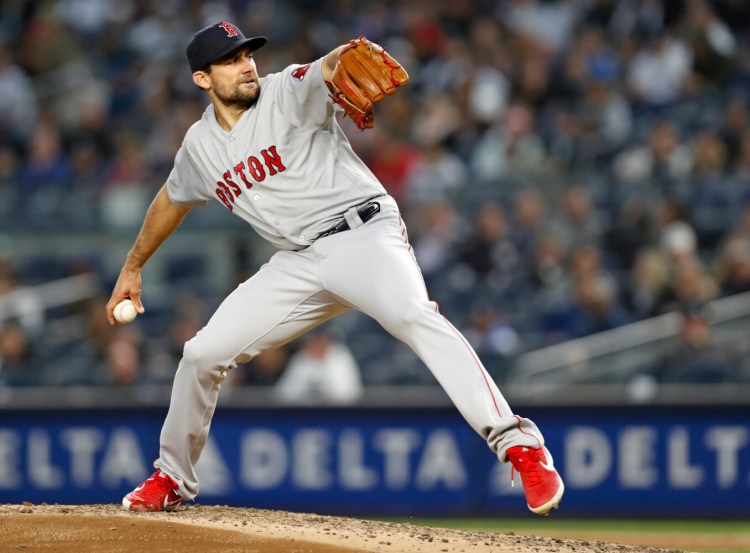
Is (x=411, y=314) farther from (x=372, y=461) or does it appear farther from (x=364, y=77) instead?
(x=372, y=461)

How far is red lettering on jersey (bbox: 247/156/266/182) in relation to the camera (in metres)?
4.82

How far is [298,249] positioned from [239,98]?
2.00ft

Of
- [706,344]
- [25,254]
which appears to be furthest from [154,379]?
[706,344]

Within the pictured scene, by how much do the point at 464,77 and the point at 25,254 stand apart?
163 inches

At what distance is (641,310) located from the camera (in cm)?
930

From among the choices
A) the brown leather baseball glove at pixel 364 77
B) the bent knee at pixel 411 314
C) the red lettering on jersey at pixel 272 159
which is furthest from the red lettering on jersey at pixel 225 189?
the bent knee at pixel 411 314

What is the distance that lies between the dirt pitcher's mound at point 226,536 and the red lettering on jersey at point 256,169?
50.7 inches

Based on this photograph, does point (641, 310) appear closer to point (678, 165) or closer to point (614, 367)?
point (614, 367)

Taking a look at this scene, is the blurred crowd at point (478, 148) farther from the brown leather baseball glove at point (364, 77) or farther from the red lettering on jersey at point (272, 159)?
the brown leather baseball glove at point (364, 77)

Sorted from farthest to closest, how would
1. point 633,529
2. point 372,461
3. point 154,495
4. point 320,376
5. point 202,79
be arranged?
point 320,376 → point 372,461 → point 633,529 → point 154,495 → point 202,79

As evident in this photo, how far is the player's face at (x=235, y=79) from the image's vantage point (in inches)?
191

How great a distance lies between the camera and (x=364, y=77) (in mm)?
4371

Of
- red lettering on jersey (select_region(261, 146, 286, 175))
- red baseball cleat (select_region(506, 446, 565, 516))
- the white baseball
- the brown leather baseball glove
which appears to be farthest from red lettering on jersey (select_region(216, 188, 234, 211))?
red baseball cleat (select_region(506, 446, 565, 516))

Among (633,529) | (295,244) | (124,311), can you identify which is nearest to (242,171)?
(295,244)
